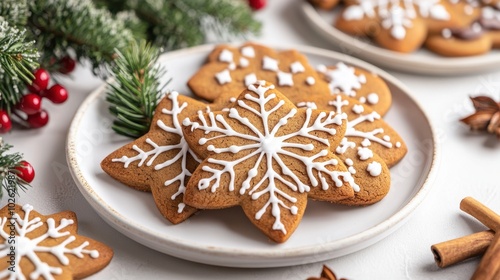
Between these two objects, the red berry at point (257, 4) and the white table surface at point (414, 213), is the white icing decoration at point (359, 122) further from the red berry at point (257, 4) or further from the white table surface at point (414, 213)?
the red berry at point (257, 4)

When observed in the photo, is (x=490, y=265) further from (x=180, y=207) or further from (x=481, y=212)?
(x=180, y=207)

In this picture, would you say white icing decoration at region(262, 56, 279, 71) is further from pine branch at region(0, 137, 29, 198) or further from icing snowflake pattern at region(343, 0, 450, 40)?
pine branch at region(0, 137, 29, 198)

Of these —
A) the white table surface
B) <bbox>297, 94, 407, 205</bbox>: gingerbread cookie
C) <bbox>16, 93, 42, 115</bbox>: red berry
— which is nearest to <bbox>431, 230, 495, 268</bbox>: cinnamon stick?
the white table surface

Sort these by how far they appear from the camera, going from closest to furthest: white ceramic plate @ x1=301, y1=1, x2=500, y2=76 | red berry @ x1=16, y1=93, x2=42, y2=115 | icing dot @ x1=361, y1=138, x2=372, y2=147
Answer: icing dot @ x1=361, y1=138, x2=372, y2=147
red berry @ x1=16, y1=93, x2=42, y2=115
white ceramic plate @ x1=301, y1=1, x2=500, y2=76

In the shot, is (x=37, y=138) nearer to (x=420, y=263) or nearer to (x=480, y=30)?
(x=420, y=263)

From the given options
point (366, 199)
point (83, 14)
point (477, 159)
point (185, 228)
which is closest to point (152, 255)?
point (185, 228)
